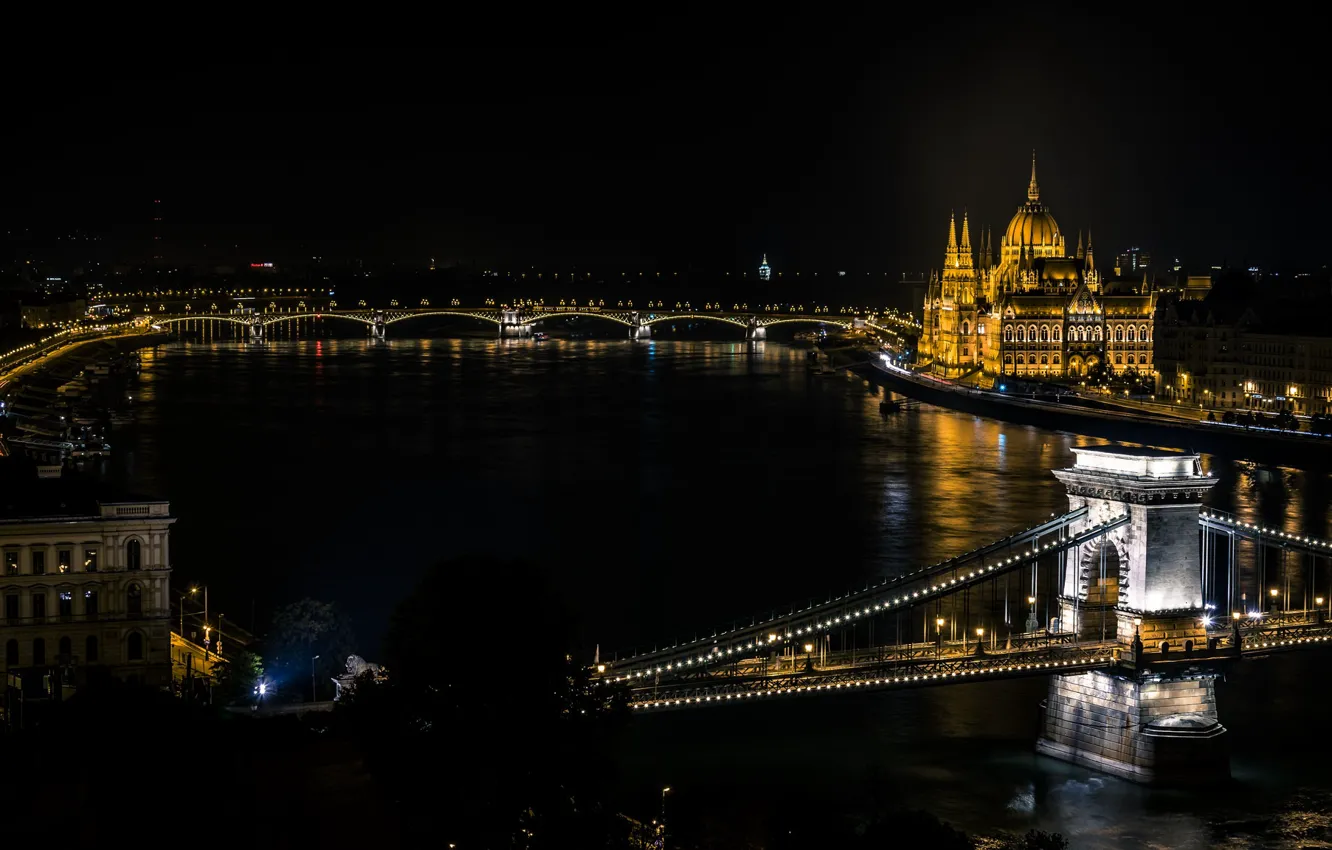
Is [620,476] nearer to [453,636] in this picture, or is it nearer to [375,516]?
[375,516]

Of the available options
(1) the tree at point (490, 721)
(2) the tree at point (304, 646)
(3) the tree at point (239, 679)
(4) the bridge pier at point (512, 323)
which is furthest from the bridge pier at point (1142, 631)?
(4) the bridge pier at point (512, 323)

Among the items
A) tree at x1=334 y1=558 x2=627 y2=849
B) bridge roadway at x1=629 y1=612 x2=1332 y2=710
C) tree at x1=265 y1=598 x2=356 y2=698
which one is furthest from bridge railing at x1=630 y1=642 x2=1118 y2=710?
tree at x1=265 y1=598 x2=356 y2=698

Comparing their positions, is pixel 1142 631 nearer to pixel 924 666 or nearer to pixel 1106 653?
pixel 1106 653

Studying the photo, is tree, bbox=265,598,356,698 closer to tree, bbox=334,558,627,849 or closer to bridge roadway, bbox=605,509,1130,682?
bridge roadway, bbox=605,509,1130,682

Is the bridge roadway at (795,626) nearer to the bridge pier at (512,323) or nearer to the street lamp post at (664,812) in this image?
the street lamp post at (664,812)

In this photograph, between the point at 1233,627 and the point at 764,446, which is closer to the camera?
the point at 1233,627

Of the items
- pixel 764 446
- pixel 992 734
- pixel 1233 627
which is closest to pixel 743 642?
pixel 992 734

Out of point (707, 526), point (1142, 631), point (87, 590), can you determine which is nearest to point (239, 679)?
point (87, 590)

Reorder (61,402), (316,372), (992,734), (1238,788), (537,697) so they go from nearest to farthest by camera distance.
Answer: (537,697), (1238,788), (992,734), (61,402), (316,372)
